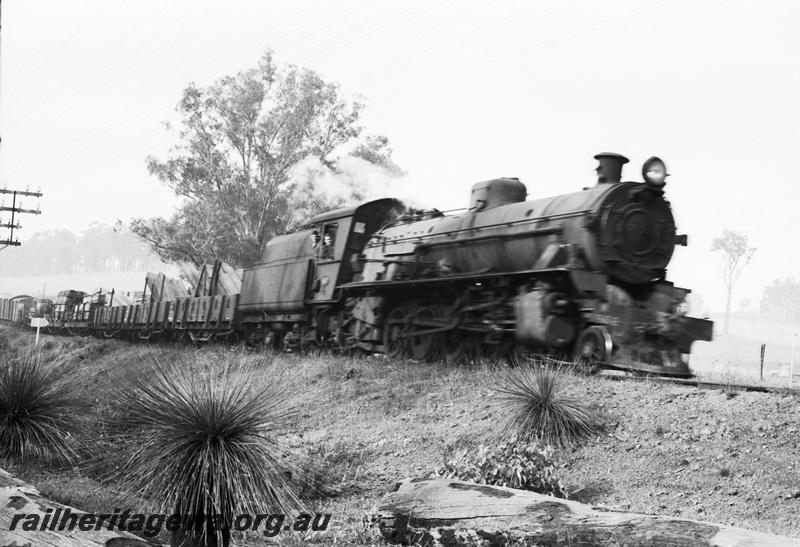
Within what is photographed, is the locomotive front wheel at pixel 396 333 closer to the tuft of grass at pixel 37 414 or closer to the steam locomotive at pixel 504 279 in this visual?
the steam locomotive at pixel 504 279

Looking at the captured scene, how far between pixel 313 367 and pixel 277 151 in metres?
20.2

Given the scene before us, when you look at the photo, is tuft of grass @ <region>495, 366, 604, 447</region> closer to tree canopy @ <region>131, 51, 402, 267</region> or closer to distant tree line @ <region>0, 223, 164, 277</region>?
tree canopy @ <region>131, 51, 402, 267</region>

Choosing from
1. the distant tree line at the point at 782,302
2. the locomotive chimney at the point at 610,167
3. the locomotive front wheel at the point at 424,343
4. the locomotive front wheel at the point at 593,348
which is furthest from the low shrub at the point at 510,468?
the distant tree line at the point at 782,302

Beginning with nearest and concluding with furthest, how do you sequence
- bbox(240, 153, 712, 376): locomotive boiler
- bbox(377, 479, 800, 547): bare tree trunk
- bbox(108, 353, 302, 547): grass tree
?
bbox(377, 479, 800, 547): bare tree trunk < bbox(108, 353, 302, 547): grass tree < bbox(240, 153, 712, 376): locomotive boiler

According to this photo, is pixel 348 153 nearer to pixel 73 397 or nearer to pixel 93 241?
pixel 73 397

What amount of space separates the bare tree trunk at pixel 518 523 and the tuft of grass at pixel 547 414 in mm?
2395

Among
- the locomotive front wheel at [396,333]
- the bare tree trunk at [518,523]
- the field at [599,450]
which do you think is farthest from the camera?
the locomotive front wheel at [396,333]

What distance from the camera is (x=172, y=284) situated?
27.8 m

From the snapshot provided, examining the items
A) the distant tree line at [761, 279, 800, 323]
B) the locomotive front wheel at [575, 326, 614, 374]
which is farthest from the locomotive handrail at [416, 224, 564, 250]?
the distant tree line at [761, 279, 800, 323]

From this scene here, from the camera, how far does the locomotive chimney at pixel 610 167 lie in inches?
444

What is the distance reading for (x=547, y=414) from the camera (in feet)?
25.2

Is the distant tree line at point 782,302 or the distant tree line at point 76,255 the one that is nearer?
the distant tree line at point 782,302

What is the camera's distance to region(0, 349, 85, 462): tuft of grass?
772 centimetres

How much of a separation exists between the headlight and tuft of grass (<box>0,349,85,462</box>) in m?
8.29
